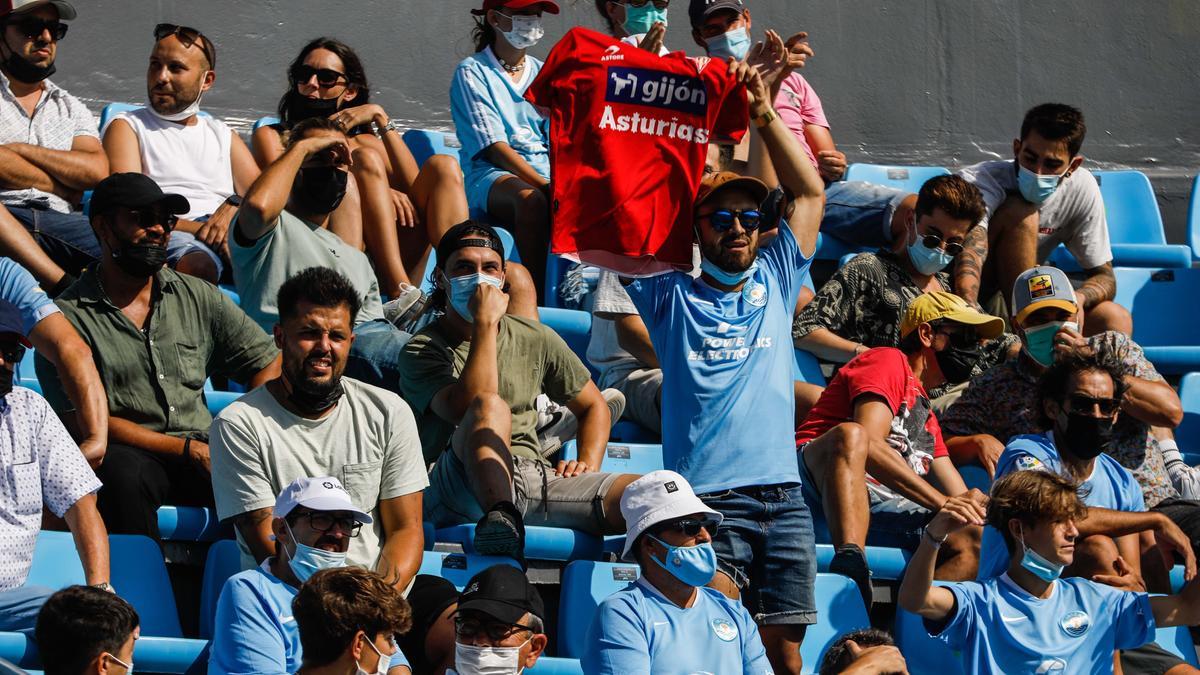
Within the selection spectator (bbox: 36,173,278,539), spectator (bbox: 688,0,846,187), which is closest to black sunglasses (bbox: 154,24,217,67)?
spectator (bbox: 36,173,278,539)

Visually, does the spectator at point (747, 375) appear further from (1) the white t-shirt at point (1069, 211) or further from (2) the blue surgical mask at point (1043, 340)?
(1) the white t-shirt at point (1069, 211)

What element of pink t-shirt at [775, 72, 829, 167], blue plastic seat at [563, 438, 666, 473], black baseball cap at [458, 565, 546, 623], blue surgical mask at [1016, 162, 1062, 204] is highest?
pink t-shirt at [775, 72, 829, 167]

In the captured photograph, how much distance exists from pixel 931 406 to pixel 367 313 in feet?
6.82

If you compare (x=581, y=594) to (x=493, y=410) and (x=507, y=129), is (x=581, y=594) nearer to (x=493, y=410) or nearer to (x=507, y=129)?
(x=493, y=410)

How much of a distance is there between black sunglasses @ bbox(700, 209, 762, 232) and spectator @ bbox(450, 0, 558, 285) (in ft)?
5.93

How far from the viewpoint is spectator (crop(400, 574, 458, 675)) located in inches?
192

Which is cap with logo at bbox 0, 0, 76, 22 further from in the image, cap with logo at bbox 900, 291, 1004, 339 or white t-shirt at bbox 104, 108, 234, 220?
cap with logo at bbox 900, 291, 1004, 339

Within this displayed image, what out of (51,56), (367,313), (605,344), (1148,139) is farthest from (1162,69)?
(51,56)

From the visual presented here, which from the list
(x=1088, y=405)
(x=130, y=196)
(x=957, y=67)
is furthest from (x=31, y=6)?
(x=957, y=67)

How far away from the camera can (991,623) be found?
5.17 meters

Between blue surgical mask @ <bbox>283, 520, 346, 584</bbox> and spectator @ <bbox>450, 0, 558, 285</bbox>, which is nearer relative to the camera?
blue surgical mask @ <bbox>283, 520, 346, 584</bbox>

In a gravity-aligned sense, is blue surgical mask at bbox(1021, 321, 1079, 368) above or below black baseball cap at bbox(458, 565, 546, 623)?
above

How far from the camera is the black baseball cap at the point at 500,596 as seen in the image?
4629 mm

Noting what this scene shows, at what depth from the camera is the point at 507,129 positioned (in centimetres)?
779
